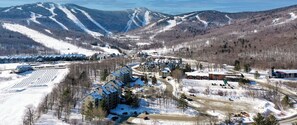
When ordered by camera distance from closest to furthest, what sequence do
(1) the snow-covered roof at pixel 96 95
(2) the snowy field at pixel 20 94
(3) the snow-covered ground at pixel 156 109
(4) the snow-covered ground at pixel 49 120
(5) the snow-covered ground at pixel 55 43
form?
1. (4) the snow-covered ground at pixel 49 120
2. (1) the snow-covered roof at pixel 96 95
3. (2) the snowy field at pixel 20 94
4. (3) the snow-covered ground at pixel 156 109
5. (5) the snow-covered ground at pixel 55 43

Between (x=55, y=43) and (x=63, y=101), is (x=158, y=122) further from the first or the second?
(x=55, y=43)

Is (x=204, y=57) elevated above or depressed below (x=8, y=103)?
above

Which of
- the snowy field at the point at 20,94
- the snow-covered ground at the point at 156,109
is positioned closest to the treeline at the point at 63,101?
the snowy field at the point at 20,94

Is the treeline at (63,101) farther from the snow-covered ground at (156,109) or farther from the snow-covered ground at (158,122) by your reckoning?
the snow-covered ground at (158,122)

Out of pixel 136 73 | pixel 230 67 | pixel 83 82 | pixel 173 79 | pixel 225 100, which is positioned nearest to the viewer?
pixel 225 100

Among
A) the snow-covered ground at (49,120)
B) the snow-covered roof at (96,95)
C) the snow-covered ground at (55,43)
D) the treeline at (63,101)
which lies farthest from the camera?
the snow-covered ground at (55,43)

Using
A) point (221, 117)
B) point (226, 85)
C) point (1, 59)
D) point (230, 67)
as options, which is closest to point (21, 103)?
point (221, 117)

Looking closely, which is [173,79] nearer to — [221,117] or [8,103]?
[221,117]

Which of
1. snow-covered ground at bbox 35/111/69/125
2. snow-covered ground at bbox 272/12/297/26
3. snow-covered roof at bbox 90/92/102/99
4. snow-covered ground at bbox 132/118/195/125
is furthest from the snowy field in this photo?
snow-covered ground at bbox 272/12/297/26
